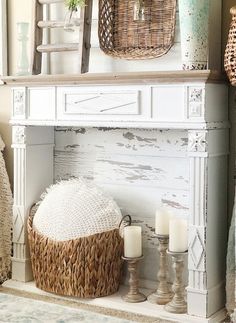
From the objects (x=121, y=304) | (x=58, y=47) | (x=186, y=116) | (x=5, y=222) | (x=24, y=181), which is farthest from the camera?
(x=5, y=222)

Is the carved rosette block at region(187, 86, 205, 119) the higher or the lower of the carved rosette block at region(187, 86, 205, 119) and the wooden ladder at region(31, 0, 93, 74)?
the lower

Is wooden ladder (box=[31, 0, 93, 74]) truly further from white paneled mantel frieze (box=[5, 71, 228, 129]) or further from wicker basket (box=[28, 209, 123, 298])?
wicker basket (box=[28, 209, 123, 298])

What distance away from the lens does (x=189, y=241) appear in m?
2.37

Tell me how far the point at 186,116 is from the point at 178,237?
51 cm

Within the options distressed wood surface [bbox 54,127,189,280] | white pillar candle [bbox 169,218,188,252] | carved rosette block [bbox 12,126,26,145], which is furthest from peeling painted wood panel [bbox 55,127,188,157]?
white pillar candle [bbox 169,218,188,252]

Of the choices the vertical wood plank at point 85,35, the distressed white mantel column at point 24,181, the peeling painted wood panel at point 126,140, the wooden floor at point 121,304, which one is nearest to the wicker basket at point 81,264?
the wooden floor at point 121,304

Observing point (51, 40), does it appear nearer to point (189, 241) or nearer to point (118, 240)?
point (118, 240)

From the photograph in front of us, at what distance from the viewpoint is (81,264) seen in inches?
99.9

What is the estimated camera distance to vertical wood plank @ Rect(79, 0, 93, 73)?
103 inches

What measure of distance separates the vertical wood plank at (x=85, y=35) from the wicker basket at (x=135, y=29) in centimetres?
5

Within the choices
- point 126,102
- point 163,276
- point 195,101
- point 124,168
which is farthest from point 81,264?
point 195,101

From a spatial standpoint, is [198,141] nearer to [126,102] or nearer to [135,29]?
[126,102]

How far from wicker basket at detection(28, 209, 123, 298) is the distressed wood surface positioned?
20cm

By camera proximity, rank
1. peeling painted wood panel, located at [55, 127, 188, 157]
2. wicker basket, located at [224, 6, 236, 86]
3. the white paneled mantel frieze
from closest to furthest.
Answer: wicker basket, located at [224, 6, 236, 86] → the white paneled mantel frieze → peeling painted wood panel, located at [55, 127, 188, 157]
